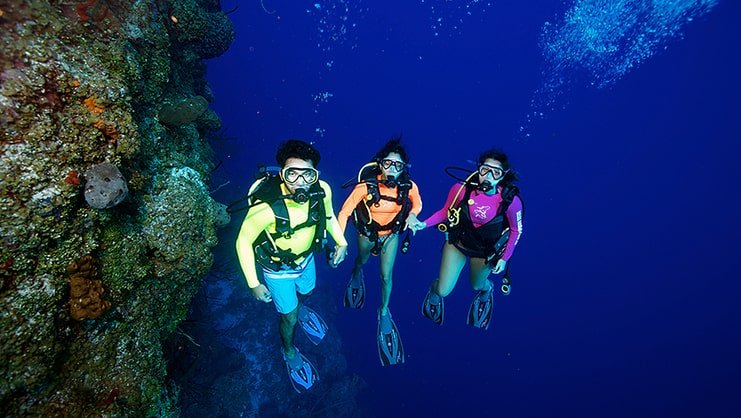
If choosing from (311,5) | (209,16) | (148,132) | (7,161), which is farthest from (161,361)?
(311,5)

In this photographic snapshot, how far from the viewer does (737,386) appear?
33594 mm

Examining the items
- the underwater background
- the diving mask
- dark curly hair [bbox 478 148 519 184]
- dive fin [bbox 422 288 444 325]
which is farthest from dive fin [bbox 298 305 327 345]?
dark curly hair [bbox 478 148 519 184]

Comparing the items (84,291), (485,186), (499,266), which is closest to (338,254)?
(485,186)

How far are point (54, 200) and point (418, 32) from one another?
5049cm

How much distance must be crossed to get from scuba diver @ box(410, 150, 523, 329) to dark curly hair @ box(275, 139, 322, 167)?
6.55 feet

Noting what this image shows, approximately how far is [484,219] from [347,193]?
80.1ft

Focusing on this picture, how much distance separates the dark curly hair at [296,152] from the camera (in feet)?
12.5

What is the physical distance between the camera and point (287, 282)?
4980 mm

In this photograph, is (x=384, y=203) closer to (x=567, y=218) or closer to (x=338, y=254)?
(x=338, y=254)

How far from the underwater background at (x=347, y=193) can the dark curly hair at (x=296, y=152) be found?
1340 mm

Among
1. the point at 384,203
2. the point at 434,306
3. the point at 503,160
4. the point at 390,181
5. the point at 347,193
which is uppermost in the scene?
the point at 347,193

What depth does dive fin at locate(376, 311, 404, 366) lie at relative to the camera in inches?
279

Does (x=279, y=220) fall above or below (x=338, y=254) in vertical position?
below

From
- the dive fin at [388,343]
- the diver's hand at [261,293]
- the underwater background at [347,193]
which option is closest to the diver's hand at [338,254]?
the diver's hand at [261,293]
